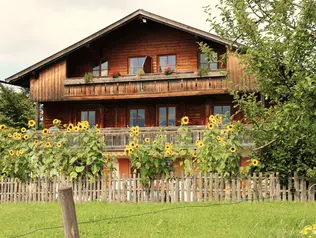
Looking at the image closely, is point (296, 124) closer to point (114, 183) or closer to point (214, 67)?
point (114, 183)

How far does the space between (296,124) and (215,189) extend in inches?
148

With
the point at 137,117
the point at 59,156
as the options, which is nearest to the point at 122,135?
the point at 137,117

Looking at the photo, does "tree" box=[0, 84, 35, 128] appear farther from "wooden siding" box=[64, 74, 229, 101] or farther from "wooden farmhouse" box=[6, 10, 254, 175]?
"wooden siding" box=[64, 74, 229, 101]

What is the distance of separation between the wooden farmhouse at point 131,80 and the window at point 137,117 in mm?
51

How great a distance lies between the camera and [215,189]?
1252cm

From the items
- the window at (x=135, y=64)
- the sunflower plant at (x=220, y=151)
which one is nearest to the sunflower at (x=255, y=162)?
the sunflower plant at (x=220, y=151)

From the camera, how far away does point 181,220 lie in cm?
905

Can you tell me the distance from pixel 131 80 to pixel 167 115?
3067mm

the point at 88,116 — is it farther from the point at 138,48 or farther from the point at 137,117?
the point at 138,48

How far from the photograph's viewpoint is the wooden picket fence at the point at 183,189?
1238 centimetres

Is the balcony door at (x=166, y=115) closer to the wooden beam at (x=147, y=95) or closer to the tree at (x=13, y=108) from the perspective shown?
the wooden beam at (x=147, y=95)

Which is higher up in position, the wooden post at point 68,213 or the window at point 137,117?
the window at point 137,117

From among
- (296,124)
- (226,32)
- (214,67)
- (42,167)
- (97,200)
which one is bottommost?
(97,200)

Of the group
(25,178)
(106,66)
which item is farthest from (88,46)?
(25,178)
